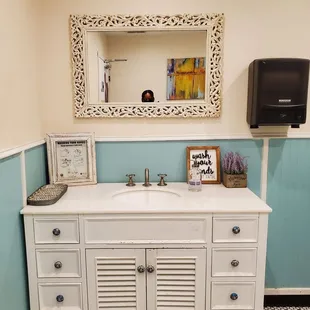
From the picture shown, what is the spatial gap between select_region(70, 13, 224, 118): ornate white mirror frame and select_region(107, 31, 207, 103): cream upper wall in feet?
0.15

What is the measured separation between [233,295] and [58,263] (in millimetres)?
915

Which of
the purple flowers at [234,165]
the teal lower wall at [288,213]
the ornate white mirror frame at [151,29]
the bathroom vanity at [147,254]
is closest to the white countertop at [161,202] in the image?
the bathroom vanity at [147,254]

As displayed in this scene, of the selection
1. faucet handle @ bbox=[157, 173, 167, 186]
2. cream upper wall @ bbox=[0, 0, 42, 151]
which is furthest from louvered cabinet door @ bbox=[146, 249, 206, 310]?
cream upper wall @ bbox=[0, 0, 42, 151]

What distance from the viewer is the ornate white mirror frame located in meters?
1.91

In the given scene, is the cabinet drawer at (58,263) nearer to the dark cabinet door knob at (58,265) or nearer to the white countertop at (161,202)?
the dark cabinet door knob at (58,265)

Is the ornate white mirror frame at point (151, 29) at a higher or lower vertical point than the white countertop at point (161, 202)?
higher

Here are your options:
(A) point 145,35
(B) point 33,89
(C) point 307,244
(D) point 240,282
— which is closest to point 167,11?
(A) point 145,35

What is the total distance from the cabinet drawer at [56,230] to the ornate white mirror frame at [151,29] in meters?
0.71

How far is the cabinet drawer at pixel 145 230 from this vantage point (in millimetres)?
1586

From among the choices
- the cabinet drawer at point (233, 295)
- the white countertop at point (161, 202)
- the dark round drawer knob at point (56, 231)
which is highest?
the white countertop at point (161, 202)

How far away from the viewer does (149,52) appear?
194cm

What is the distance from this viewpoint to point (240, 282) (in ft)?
5.41

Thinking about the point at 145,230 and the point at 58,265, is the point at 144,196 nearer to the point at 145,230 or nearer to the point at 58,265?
the point at 145,230

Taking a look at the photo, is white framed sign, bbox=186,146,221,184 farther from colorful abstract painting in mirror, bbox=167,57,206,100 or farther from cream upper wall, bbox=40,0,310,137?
colorful abstract painting in mirror, bbox=167,57,206,100
